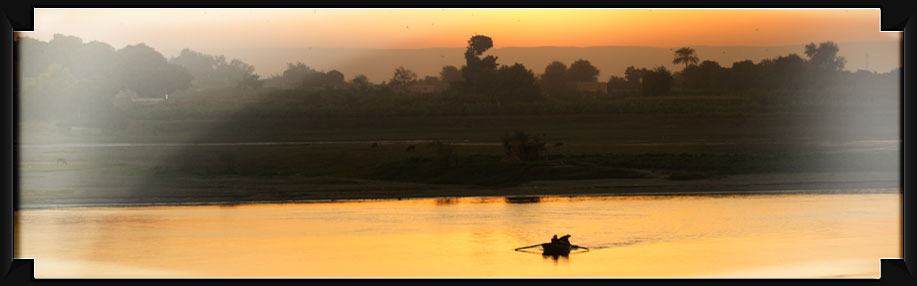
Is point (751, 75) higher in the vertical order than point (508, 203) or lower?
higher

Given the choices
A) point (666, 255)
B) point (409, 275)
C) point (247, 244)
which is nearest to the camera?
point (409, 275)

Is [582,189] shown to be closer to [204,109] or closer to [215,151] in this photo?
[215,151]

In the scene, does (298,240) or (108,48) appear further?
(108,48)

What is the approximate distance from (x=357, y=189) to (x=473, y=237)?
1369 cm

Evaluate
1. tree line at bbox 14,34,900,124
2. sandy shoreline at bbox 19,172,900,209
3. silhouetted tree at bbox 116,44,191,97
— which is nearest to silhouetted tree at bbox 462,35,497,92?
tree line at bbox 14,34,900,124

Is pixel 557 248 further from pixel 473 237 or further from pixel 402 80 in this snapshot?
pixel 402 80

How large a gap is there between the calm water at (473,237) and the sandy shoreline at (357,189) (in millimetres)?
1472

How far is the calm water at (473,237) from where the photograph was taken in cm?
2819

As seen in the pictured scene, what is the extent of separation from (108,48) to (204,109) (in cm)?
714

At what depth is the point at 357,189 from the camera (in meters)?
47.3

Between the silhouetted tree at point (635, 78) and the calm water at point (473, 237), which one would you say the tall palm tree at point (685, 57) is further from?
the calm water at point (473, 237)

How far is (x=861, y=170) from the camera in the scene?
2127 inches

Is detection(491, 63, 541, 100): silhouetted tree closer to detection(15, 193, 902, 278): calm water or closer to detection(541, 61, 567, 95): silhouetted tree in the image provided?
detection(541, 61, 567, 95): silhouetted tree

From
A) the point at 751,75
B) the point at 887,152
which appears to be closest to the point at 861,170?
the point at 887,152
